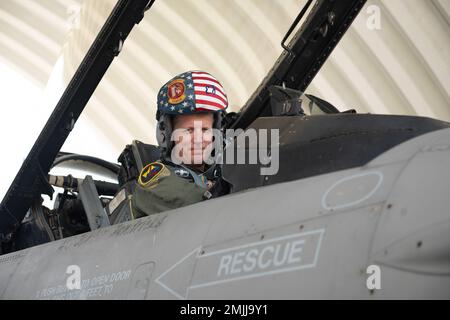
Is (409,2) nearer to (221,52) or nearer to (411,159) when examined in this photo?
(221,52)

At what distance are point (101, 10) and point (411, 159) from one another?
2.56 meters

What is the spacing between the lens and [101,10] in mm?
4266

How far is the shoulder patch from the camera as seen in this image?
3.42 meters

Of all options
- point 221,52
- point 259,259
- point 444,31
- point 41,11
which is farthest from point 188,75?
point 221,52

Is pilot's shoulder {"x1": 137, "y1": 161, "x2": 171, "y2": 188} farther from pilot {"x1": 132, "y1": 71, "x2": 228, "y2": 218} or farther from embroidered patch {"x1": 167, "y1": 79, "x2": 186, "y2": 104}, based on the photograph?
embroidered patch {"x1": 167, "y1": 79, "x2": 186, "y2": 104}

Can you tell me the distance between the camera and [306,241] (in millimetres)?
2094

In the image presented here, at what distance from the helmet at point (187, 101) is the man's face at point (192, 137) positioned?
31 mm

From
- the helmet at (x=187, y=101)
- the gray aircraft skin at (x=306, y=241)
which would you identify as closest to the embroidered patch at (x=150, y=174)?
the helmet at (x=187, y=101)

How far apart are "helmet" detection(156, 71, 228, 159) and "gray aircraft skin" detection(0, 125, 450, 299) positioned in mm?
962

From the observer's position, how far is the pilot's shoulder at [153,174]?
133 inches

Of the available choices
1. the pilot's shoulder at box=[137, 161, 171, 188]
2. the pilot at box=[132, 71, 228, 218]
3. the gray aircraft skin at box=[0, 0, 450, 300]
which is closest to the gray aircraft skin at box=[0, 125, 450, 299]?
the gray aircraft skin at box=[0, 0, 450, 300]

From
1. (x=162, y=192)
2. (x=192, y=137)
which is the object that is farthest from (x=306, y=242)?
(x=192, y=137)

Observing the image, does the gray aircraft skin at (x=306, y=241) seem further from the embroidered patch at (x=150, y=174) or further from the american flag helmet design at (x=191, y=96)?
the american flag helmet design at (x=191, y=96)

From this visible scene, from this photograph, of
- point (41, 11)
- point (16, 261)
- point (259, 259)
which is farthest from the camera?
point (41, 11)
